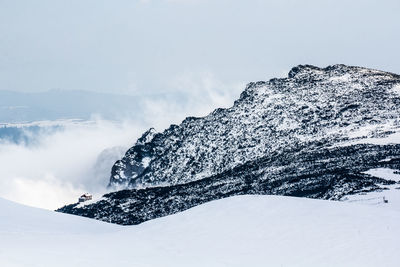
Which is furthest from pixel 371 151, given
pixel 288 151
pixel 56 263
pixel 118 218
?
pixel 56 263

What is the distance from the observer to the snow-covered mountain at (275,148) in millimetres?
70438

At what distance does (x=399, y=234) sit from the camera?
23000mm

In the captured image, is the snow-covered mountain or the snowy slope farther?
the snow-covered mountain

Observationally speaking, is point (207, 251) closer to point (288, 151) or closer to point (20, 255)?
point (20, 255)

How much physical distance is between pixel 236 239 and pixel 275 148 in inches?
2985

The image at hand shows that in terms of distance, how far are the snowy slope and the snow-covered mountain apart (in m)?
22.2

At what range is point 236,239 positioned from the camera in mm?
25625

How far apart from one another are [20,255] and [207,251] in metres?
9.21

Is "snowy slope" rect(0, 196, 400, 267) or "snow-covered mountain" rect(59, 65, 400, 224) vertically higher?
"snow-covered mountain" rect(59, 65, 400, 224)

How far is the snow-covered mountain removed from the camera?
70.4 meters

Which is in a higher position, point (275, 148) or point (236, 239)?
point (275, 148)

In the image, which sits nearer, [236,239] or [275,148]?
[236,239]

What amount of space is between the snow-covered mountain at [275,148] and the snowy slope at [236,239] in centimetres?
2222

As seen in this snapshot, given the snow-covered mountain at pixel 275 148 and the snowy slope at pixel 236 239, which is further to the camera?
the snow-covered mountain at pixel 275 148
